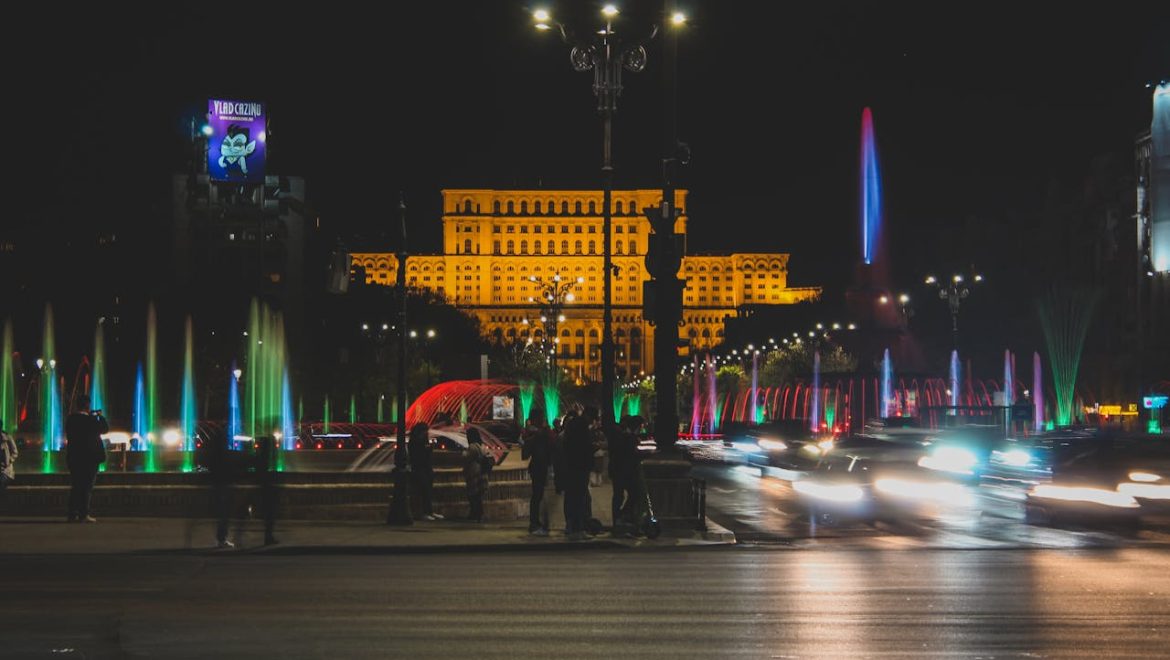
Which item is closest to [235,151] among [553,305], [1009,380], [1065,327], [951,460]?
[951,460]

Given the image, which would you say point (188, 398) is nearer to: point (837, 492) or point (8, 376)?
point (8, 376)

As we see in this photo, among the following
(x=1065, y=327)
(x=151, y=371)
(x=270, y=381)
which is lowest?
(x=270, y=381)

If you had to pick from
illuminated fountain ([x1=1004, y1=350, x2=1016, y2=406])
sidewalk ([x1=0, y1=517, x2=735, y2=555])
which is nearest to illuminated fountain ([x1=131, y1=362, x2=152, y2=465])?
sidewalk ([x1=0, y1=517, x2=735, y2=555])

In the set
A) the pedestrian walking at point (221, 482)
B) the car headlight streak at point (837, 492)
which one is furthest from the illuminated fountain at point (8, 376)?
the pedestrian walking at point (221, 482)

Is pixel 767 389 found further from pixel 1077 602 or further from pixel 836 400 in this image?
pixel 1077 602

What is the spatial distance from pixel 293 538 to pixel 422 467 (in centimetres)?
404

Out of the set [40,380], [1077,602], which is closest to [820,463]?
[1077,602]

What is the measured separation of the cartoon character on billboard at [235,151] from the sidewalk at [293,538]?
8.23 metres

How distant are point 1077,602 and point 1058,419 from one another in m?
76.0

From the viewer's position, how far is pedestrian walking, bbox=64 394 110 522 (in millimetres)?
21375

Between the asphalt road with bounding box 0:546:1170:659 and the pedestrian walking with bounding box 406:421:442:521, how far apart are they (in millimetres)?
5654

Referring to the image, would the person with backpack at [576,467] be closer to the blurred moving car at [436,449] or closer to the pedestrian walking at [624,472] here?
the pedestrian walking at [624,472]

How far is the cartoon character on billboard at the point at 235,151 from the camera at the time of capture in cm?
2848

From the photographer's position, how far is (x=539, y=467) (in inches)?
822
